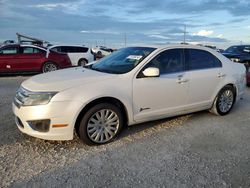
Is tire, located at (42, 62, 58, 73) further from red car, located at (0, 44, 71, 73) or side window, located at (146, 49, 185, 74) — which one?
side window, located at (146, 49, 185, 74)

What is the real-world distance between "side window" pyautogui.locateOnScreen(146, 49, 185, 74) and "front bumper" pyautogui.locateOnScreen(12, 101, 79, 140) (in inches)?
60.2

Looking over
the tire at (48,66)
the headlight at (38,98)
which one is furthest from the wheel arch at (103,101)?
the tire at (48,66)

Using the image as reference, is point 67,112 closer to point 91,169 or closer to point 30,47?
point 91,169

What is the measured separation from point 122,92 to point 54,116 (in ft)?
3.55

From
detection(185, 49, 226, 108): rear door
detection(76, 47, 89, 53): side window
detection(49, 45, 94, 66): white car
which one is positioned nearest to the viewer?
detection(185, 49, 226, 108): rear door

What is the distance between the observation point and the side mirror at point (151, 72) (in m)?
4.45

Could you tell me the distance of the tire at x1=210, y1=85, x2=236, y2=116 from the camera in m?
5.75

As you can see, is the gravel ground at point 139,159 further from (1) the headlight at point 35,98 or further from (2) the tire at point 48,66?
(2) the tire at point 48,66

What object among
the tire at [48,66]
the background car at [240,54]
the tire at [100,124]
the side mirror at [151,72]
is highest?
the background car at [240,54]

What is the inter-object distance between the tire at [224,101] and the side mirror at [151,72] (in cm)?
187

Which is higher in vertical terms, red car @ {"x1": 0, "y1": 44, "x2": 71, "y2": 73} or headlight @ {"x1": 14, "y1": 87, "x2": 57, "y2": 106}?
red car @ {"x1": 0, "y1": 44, "x2": 71, "y2": 73}

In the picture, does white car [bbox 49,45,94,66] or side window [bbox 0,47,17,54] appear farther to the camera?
white car [bbox 49,45,94,66]

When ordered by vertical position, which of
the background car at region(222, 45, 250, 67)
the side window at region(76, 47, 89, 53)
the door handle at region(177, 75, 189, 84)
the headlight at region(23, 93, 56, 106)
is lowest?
the headlight at region(23, 93, 56, 106)

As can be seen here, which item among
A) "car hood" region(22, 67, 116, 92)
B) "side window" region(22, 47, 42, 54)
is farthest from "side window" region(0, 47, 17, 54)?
"car hood" region(22, 67, 116, 92)
